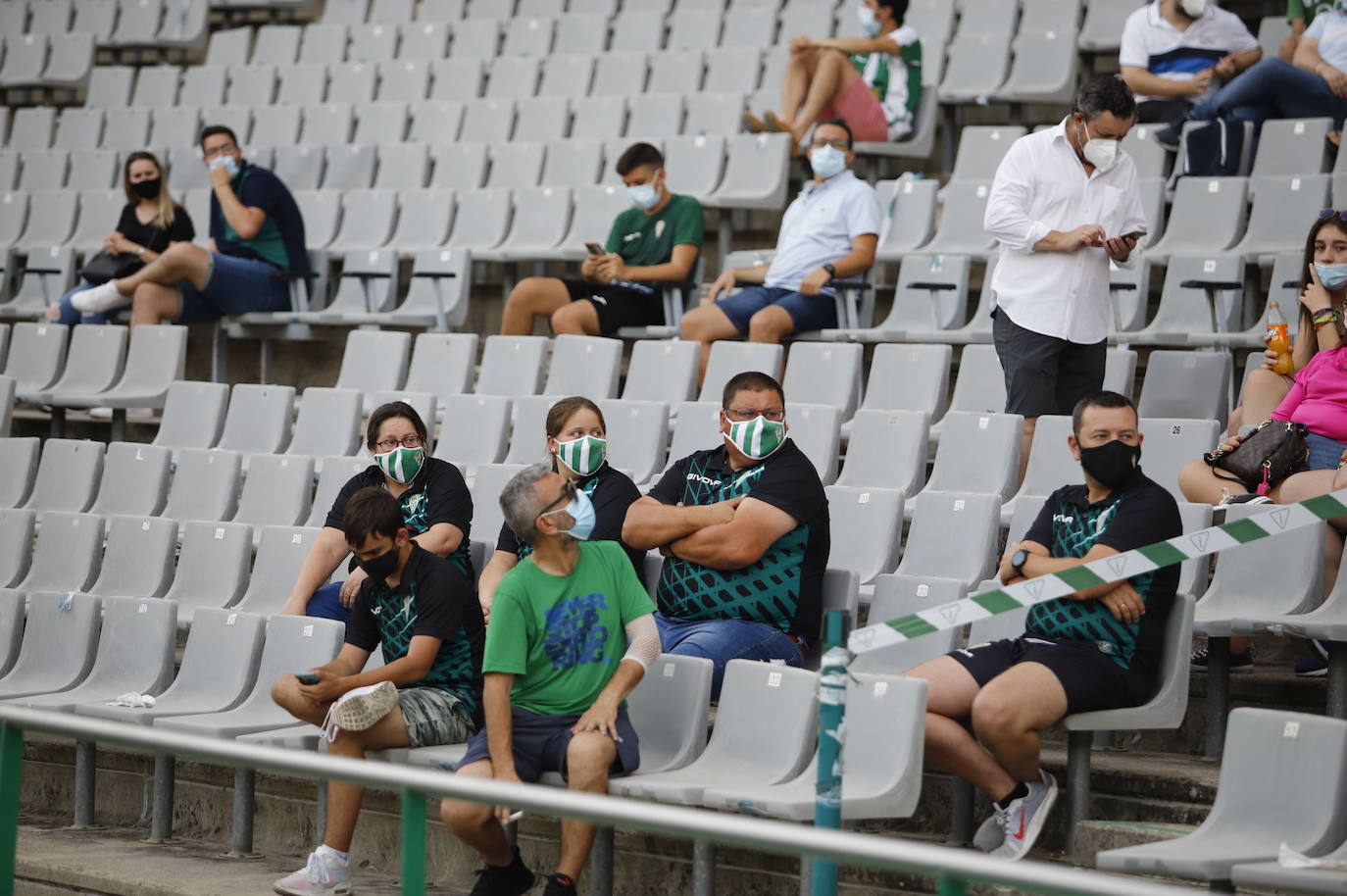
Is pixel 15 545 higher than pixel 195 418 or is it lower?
lower

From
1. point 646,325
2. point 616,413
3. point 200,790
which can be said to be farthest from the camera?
point 646,325

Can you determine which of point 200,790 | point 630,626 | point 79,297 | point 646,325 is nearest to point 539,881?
point 630,626

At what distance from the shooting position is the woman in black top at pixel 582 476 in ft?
16.4

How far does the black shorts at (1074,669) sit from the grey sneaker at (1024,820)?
21cm

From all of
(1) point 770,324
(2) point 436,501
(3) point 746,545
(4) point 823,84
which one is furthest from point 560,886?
(4) point 823,84

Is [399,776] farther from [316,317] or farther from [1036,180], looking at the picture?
[316,317]

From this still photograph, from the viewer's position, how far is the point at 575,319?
7801mm

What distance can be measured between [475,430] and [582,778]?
2.94m

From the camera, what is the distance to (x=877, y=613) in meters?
4.81

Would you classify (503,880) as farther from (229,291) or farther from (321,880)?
(229,291)

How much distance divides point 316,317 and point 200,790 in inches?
142

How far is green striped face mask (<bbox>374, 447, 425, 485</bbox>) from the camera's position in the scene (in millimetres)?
5383

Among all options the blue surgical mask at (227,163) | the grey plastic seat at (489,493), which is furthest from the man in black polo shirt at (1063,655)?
the blue surgical mask at (227,163)

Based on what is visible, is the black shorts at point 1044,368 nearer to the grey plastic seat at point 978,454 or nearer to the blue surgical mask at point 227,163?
the grey plastic seat at point 978,454
